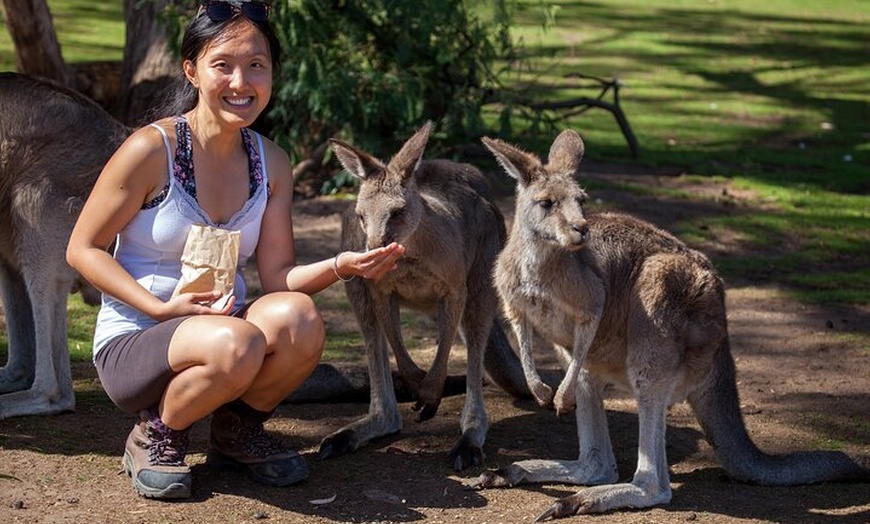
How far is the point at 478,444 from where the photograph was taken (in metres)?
4.32

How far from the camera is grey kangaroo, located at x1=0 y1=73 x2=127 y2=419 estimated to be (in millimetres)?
4383

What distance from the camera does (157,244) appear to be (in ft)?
12.0

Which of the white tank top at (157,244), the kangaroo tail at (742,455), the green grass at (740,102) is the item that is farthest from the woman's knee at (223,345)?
the green grass at (740,102)

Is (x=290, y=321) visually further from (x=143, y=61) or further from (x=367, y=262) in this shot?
(x=143, y=61)

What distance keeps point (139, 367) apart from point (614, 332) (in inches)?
57.0

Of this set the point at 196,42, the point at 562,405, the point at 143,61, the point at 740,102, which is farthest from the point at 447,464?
the point at 740,102

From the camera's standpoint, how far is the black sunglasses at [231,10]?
3.65m

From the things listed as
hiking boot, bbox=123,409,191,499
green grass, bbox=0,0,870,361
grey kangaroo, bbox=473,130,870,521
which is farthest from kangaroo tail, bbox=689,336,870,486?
green grass, bbox=0,0,870,361

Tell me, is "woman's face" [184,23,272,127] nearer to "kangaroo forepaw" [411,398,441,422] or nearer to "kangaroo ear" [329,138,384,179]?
"kangaroo ear" [329,138,384,179]

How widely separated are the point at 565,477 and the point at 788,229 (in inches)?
158

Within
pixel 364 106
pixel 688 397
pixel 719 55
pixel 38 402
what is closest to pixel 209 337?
pixel 38 402

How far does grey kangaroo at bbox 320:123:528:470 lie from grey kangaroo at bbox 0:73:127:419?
3.08 ft

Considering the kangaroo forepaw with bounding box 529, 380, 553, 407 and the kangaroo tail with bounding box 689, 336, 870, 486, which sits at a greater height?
the kangaroo forepaw with bounding box 529, 380, 553, 407

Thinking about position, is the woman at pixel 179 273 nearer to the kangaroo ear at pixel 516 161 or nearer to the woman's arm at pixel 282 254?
the woman's arm at pixel 282 254
